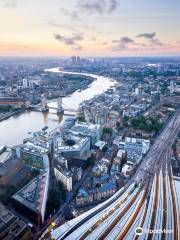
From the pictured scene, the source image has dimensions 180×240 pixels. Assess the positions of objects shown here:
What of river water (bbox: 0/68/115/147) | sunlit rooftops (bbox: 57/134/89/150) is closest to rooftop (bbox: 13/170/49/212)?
sunlit rooftops (bbox: 57/134/89/150)

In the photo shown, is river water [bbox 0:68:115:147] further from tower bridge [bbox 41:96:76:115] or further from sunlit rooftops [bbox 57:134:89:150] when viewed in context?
sunlit rooftops [bbox 57:134:89:150]

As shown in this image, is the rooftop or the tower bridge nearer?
the rooftop

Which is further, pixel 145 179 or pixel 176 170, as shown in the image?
pixel 176 170

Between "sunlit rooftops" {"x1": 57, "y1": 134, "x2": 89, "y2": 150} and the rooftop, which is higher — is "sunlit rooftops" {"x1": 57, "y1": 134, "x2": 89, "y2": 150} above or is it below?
above

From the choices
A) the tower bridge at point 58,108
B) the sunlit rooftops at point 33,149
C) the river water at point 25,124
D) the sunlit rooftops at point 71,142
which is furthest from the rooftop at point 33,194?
the tower bridge at point 58,108

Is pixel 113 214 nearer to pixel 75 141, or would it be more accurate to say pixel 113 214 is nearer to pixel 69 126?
pixel 75 141

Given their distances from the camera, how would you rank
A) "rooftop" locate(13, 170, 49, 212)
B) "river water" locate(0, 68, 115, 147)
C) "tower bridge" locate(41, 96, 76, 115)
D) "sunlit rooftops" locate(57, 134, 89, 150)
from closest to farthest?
"rooftop" locate(13, 170, 49, 212)
"sunlit rooftops" locate(57, 134, 89, 150)
"river water" locate(0, 68, 115, 147)
"tower bridge" locate(41, 96, 76, 115)

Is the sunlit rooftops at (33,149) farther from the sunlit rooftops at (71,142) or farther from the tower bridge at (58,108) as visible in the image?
the tower bridge at (58,108)

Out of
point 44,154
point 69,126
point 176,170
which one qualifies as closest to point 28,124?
point 69,126

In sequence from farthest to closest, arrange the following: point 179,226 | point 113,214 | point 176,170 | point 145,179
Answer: point 176,170
point 145,179
point 113,214
point 179,226

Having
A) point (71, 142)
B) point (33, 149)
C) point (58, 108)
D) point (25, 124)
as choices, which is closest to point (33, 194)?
point (33, 149)

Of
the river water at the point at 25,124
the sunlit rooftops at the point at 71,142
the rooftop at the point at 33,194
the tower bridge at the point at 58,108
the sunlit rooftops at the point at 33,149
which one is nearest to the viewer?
the rooftop at the point at 33,194
